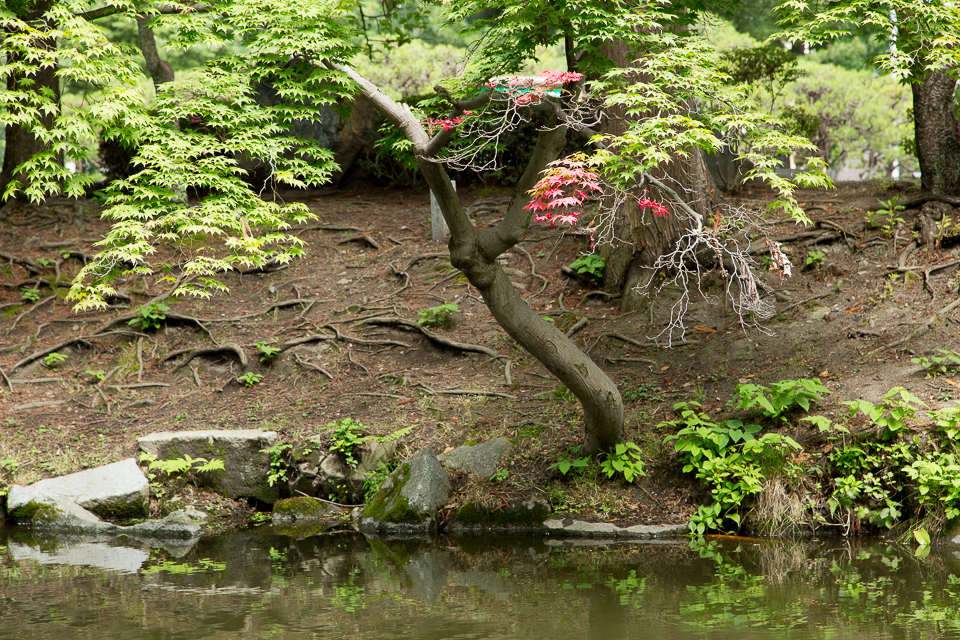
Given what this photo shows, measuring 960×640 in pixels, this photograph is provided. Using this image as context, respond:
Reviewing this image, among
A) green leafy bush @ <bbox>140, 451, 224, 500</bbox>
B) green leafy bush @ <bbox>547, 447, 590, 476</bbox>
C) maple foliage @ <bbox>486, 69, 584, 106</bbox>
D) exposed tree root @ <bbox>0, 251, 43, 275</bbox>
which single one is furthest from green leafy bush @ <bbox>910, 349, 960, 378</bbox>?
exposed tree root @ <bbox>0, 251, 43, 275</bbox>

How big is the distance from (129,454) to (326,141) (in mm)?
7519

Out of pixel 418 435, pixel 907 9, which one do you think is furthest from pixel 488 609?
pixel 907 9

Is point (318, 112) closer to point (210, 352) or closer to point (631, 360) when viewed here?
point (631, 360)

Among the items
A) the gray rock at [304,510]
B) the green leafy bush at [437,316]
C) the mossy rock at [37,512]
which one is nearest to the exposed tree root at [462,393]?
the green leafy bush at [437,316]

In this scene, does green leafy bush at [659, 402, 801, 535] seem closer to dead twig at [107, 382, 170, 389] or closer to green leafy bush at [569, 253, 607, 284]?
green leafy bush at [569, 253, 607, 284]

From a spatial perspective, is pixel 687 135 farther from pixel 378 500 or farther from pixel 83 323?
pixel 83 323

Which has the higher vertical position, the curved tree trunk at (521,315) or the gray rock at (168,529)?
the curved tree trunk at (521,315)

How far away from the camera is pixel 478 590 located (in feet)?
16.5

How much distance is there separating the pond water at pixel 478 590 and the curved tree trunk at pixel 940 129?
497 cm

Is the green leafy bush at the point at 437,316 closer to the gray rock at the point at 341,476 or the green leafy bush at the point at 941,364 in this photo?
the gray rock at the point at 341,476

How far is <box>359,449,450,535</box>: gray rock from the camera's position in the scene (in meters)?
6.53

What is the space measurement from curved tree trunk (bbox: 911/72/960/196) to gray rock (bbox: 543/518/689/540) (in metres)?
5.48

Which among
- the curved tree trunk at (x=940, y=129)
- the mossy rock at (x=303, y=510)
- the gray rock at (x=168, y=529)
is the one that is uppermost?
the curved tree trunk at (x=940, y=129)

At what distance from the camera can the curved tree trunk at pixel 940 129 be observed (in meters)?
8.52
